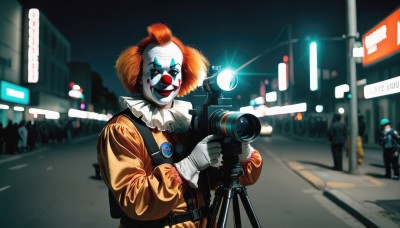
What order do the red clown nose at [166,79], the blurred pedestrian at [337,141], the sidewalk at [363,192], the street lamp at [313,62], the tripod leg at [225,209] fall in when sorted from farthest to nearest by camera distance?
the street lamp at [313,62] → the blurred pedestrian at [337,141] → the sidewalk at [363,192] → the red clown nose at [166,79] → the tripod leg at [225,209]

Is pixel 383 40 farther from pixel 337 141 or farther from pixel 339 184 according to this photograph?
pixel 339 184

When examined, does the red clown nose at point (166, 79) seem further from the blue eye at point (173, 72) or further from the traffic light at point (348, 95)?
the traffic light at point (348, 95)

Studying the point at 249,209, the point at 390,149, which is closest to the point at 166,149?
the point at 249,209

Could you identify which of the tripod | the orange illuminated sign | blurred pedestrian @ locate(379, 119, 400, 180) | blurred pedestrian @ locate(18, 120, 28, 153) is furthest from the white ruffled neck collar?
blurred pedestrian @ locate(18, 120, 28, 153)

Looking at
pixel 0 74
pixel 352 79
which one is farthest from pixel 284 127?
pixel 352 79

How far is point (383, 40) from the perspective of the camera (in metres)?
11.0

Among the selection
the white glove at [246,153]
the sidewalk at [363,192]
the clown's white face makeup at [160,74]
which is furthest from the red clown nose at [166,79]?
the sidewalk at [363,192]

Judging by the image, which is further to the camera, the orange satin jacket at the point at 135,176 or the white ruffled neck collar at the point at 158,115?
the white ruffled neck collar at the point at 158,115

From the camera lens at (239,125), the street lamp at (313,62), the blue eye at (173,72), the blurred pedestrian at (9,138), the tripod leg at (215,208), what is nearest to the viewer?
the camera lens at (239,125)

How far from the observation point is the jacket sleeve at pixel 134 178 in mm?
2121

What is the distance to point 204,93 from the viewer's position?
264cm

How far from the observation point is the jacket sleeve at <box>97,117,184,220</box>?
212 centimetres

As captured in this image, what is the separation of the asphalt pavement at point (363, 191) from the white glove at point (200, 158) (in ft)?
14.0

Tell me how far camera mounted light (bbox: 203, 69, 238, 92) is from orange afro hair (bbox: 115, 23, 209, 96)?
1.37 ft
